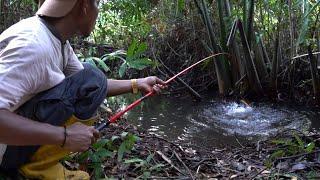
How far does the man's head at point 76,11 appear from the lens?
1946 millimetres

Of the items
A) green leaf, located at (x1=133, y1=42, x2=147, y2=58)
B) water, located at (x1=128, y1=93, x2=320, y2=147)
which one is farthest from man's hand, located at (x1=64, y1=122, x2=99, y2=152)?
water, located at (x1=128, y1=93, x2=320, y2=147)

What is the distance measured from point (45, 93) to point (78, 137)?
231 millimetres

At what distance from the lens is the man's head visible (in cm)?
195

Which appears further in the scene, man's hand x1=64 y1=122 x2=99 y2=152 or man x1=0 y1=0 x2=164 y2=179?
man's hand x1=64 y1=122 x2=99 y2=152

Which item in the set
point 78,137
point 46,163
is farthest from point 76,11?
point 46,163

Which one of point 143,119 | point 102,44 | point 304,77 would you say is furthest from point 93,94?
point 102,44

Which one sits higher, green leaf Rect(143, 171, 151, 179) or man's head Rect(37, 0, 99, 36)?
man's head Rect(37, 0, 99, 36)

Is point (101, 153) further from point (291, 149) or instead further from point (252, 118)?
point (252, 118)

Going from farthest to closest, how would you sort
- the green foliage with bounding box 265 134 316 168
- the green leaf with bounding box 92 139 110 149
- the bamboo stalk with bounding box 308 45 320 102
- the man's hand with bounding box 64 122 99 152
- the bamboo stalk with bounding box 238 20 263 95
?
the bamboo stalk with bounding box 238 20 263 95, the bamboo stalk with bounding box 308 45 320 102, the green foliage with bounding box 265 134 316 168, the green leaf with bounding box 92 139 110 149, the man's hand with bounding box 64 122 99 152

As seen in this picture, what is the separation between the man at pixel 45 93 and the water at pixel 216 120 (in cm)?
208

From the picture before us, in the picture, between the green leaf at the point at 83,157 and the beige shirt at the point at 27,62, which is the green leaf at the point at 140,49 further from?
the beige shirt at the point at 27,62

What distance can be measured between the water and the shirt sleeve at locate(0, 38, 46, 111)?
2.40m

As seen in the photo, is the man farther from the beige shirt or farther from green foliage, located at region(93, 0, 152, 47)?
green foliage, located at region(93, 0, 152, 47)

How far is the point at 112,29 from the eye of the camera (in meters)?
6.82
